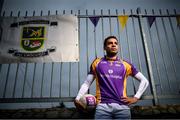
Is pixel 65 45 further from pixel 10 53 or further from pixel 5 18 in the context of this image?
pixel 5 18

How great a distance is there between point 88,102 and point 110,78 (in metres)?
0.47

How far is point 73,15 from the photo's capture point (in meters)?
4.86

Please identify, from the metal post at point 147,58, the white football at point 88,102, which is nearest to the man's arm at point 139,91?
the white football at point 88,102

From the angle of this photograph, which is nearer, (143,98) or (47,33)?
(143,98)

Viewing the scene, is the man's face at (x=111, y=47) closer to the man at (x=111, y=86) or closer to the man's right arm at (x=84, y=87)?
the man at (x=111, y=86)

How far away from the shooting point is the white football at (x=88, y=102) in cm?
278

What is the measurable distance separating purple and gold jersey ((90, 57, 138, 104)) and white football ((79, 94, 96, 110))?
0.15 metres

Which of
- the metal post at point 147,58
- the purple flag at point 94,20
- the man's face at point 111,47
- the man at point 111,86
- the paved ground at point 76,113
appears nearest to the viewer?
the man at point 111,86

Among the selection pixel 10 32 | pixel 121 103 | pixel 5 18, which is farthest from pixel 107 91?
pixel 5 18

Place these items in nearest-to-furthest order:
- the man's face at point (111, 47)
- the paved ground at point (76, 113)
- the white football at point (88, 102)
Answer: the white football at point (88, 102) → the man's face at point (111, 47) → the paved ground at point (76, 113)

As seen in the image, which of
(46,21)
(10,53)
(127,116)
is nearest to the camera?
(127,116)

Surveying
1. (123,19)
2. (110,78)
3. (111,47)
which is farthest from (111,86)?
(123,19)

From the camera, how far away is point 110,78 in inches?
110

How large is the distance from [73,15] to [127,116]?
3.10 meters
